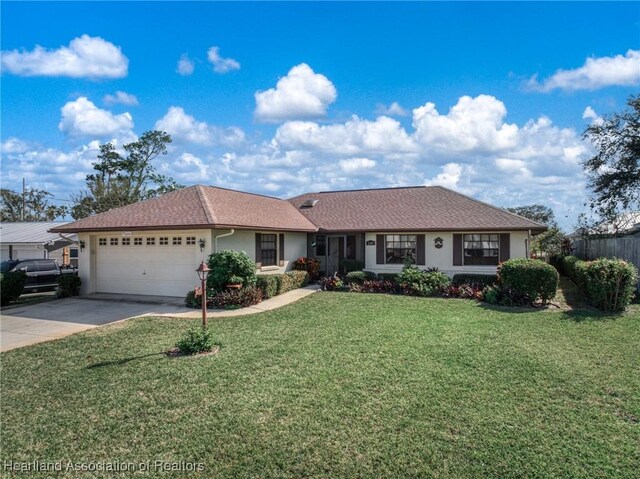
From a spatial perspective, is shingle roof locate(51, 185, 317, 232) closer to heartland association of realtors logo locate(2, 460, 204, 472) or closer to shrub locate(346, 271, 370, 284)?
shrub locate(346, 271, 370, 284)

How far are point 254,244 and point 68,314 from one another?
6714mm

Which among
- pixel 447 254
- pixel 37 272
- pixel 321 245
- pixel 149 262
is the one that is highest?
pixel 321 245

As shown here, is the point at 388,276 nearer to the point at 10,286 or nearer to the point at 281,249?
the point at 281,249

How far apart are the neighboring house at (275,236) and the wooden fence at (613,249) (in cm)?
284

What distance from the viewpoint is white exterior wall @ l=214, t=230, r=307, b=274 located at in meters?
15.1

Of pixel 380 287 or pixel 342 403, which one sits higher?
pixel 380 287

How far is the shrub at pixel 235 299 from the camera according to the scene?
12992 millimetres

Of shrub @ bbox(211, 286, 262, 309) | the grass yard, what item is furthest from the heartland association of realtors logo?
shrub @ bbox(211, 286, 262, 309)

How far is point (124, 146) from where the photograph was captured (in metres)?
39.6

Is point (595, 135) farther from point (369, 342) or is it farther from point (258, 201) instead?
point (369, 342)

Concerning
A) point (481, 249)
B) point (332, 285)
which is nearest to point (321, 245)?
point (332, 285)

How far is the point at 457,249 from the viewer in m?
17.4


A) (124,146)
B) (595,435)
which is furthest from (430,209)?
(124,146)

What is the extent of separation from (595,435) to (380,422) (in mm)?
2400
